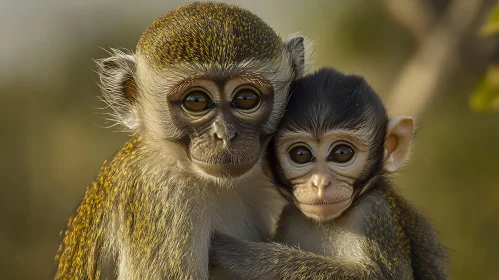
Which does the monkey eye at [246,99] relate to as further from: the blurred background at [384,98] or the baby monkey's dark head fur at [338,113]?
the blurred background at [384,98]

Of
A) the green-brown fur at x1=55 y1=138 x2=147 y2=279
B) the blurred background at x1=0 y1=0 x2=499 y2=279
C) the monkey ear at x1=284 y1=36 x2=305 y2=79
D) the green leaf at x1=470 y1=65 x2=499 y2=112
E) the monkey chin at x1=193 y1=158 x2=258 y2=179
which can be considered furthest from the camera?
the blurred background at x1=0 y1=0 x2=499 y2=279

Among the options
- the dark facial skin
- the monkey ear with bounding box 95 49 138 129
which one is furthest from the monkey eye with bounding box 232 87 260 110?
the monkey ear with bounding box 95 49 138 129

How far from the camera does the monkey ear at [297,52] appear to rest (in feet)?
19.7

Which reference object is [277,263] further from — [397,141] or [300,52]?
[300,52]

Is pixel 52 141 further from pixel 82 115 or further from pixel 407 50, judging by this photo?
pixel 407 50

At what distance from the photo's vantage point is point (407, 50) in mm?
24625

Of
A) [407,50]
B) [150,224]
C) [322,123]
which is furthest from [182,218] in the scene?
[407,50]

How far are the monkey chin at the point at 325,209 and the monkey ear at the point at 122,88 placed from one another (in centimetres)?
163

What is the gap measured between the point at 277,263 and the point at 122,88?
1.97 metres

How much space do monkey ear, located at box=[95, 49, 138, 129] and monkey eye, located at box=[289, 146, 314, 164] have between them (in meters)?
1.40

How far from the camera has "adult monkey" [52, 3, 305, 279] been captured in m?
Result: 5.06

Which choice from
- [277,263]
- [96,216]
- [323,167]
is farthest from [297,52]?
[96,216]

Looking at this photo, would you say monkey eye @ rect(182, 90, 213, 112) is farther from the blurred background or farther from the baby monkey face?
the blurred background

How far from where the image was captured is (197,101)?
Result: 5.06 metres
